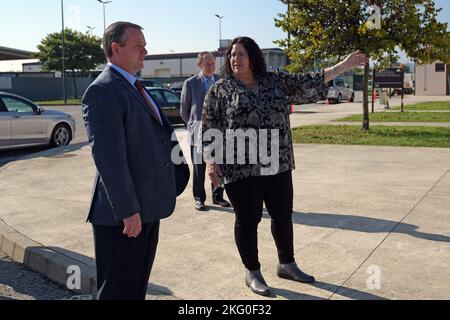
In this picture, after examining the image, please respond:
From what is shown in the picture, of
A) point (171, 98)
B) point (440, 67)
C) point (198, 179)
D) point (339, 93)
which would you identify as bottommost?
point (198, 179)

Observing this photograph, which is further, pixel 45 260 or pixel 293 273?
pixel 45 260

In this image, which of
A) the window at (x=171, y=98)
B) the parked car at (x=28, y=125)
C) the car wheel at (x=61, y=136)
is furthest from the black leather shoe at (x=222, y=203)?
the window at (x=171, y=98)

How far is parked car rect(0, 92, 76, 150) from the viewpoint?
12.4 metres

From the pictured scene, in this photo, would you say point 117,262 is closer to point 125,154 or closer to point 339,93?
point 125,154

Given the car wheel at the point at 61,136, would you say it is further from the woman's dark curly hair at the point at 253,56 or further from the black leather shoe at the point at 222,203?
the woman's dark curly hair at the point at 253,56

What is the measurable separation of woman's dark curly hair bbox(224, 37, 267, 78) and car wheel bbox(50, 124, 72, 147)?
10.5 metres

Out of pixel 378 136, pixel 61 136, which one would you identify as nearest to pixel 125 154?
pixel 378 136

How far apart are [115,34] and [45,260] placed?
109 inches

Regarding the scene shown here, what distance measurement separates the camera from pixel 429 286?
393 cm

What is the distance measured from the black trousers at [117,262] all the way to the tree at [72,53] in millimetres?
48954

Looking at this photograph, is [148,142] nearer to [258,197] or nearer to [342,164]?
[258,197]

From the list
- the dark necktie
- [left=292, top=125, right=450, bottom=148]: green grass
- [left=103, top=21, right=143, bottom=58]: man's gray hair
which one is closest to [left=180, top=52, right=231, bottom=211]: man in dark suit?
the dark necktie

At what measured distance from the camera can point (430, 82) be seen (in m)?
47.6

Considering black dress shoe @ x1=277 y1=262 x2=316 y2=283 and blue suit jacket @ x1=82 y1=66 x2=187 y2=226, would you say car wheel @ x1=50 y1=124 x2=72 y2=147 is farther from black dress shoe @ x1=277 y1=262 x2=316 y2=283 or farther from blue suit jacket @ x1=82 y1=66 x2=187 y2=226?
blue suit jacket @ x1=82 y1=66 x2=187 y2=226
